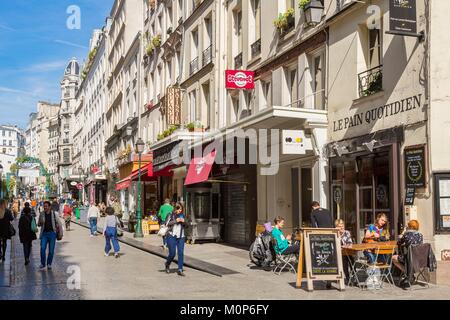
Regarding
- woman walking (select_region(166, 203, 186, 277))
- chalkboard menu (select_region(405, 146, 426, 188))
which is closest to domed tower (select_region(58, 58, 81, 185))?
woman walking (select_region(166, 203, 186, 277))

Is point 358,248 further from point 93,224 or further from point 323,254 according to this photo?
point 93,224

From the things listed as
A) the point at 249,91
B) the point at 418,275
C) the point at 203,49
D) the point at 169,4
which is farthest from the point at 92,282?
the point at 169,4

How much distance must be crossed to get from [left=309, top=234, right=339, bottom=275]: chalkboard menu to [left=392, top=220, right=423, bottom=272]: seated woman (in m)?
1.28

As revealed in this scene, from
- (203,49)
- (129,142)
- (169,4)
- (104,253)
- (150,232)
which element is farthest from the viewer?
(129,142)

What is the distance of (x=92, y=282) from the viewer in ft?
40.2

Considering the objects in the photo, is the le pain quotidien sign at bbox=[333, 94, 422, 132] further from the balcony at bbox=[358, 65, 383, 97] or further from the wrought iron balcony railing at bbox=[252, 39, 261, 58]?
the wrought iron balcony railing at bbox=[252, 39, 261, 58]

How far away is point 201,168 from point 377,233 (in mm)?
9132

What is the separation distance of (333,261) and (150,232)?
18242 millimetres

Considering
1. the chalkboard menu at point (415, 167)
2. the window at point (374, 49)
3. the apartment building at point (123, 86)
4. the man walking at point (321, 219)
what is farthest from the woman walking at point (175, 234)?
the apartment building at point (123, 86)

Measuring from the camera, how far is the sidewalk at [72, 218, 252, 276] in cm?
1433

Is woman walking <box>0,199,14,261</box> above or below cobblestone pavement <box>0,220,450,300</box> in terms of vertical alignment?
above

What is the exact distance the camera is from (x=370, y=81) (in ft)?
45.1

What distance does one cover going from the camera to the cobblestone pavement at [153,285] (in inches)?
411
